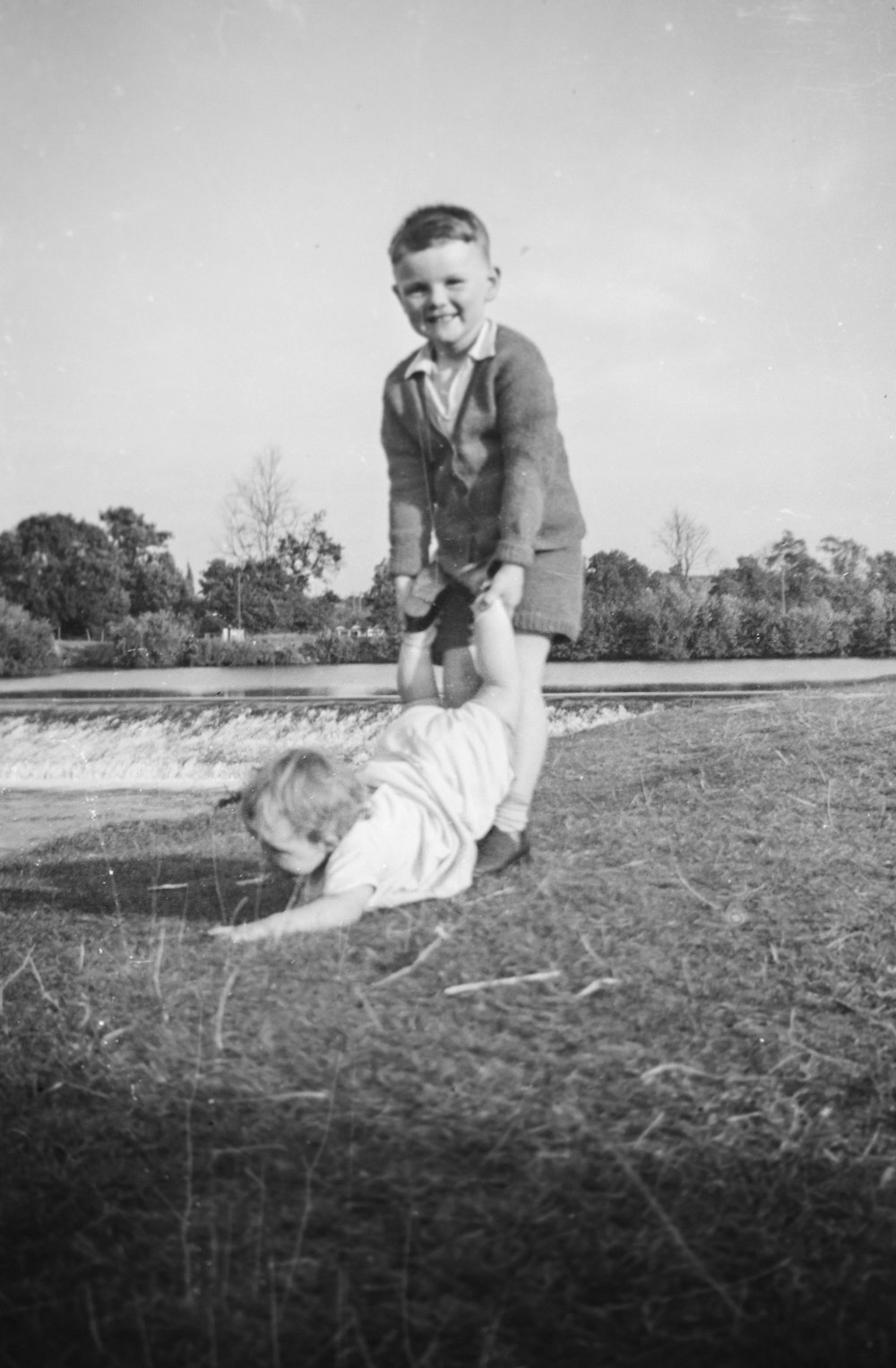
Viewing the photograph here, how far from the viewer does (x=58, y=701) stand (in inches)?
608

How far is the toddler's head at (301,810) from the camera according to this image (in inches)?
91.8

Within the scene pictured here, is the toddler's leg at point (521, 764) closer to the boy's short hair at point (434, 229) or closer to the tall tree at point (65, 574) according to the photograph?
the boy's short hair at point (434, 229)

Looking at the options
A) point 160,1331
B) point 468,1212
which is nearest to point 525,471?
point 468,1212

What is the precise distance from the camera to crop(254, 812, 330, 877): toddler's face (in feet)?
7.68

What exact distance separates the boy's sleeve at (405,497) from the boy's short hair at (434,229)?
0.45 meters

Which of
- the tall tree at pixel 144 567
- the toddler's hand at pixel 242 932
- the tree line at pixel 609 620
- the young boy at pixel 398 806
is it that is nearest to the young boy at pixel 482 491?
the young boy at pixel 398 806

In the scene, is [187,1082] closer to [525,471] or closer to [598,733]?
[525,471]

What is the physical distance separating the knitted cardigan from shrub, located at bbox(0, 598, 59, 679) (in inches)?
747

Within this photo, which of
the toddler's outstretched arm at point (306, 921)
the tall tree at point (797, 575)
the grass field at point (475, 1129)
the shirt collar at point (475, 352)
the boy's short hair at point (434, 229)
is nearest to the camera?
the grass field at point (475, 1129)

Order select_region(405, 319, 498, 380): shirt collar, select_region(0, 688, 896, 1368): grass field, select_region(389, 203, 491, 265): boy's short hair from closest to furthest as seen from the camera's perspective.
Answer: select_region(0, 688, 896, 1368): grass field → select_region(389, 203, 491, 265): boy's short hair → select_region(405, 319, 498, 380): shirt collar

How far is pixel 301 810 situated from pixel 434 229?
1.28m

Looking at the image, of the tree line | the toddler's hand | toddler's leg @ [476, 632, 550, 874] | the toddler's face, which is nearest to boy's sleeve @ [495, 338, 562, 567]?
toddler's leg @ [476, 632, 550, 874]

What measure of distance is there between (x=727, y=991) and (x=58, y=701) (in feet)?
48.1

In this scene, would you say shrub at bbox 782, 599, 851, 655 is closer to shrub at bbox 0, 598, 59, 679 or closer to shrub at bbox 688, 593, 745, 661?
shrub at bbox 688, 593, 745, 661
